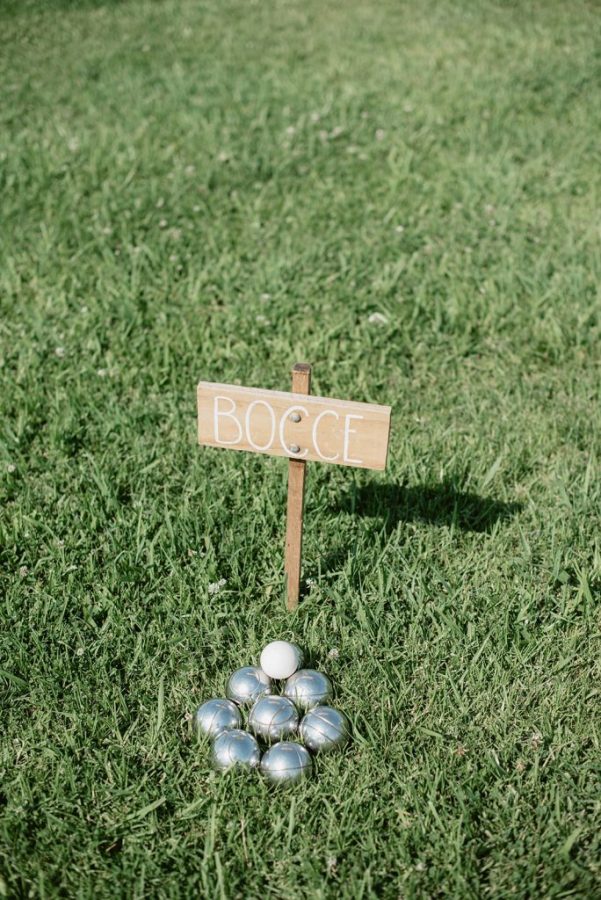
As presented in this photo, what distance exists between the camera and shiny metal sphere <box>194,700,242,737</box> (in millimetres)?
2334

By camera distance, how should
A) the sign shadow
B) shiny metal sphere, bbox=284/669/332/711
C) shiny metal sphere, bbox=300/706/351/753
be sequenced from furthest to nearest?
the sign shadow → shiny metal sphere, bbox=284/669/332/711 → shiny metal sphere, bbox=300/706/351/753

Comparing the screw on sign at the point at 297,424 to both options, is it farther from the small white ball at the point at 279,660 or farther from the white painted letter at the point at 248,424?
the small white ball at the point at 279,660


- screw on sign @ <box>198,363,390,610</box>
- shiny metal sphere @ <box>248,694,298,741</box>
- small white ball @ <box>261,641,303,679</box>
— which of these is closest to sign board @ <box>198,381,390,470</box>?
screw on sign @ <box>198,363,390,610</box>

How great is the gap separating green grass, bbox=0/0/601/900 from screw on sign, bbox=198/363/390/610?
590mm

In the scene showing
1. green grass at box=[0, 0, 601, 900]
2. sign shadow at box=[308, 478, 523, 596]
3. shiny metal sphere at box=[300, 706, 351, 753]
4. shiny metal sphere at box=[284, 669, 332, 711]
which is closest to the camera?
green grass at box=[0, 0, 601, 900]

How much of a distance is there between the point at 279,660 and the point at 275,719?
6.8 inches

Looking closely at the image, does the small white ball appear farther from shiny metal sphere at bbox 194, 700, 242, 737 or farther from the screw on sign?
the screw on sign

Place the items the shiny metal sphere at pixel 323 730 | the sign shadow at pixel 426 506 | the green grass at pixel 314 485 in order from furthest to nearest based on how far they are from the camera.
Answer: the sign shadow at pixel 426 506
the shiny metal sphere at pixel 323 730
the green grass at pixel 314 485

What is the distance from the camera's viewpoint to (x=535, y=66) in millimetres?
6754

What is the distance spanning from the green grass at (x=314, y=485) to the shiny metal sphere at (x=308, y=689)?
12 centimetres

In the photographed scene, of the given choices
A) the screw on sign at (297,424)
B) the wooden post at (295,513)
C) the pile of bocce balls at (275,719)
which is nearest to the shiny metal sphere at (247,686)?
the pile of bocce balls at (275,719)

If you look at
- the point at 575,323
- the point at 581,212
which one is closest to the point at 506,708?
the point at 575,323

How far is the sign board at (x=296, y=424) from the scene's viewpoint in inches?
90.7

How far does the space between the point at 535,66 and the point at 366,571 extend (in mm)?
5468
